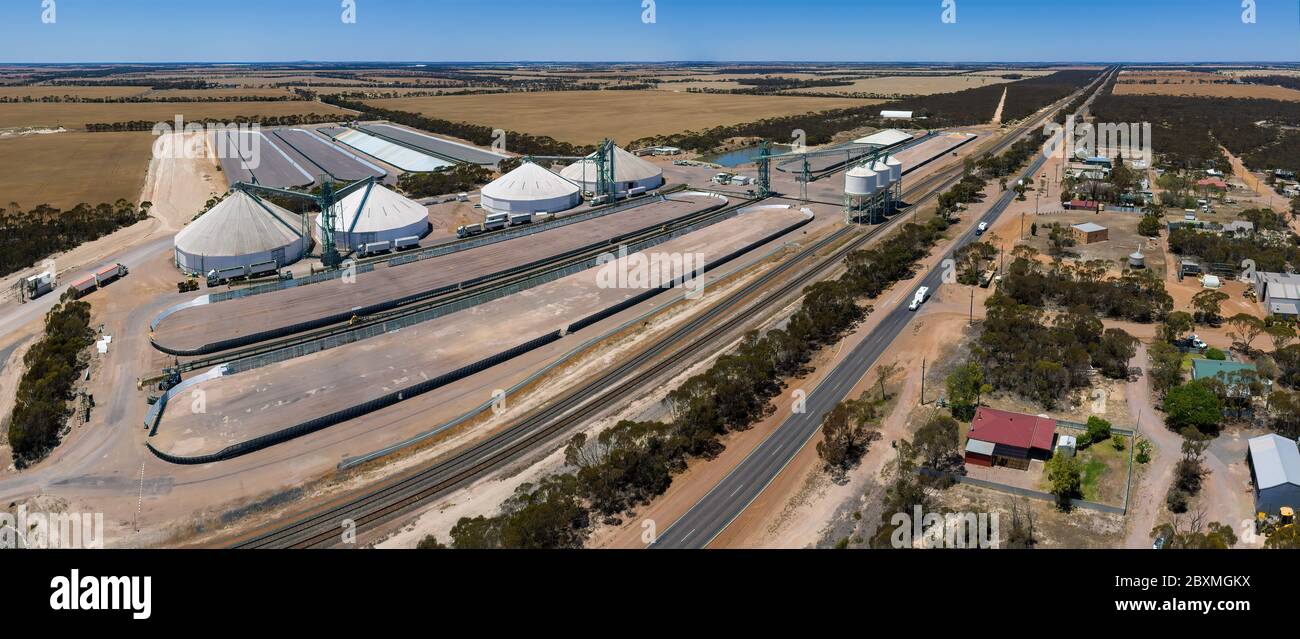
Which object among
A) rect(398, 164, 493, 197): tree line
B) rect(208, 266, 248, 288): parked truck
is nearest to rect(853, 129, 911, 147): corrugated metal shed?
rect(398, 164, 493, 197): tree line

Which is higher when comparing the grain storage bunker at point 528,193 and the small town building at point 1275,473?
the grain storage bunker at point 528,193

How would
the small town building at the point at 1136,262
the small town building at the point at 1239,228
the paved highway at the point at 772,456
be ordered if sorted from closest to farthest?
1. the paved highway at the point at 772,456
2. the small town building at the point at 1136,262
3. the small town building at the point at 1239,228

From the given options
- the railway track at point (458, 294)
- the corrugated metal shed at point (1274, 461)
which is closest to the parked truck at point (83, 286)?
the railway track at point (458, 294)

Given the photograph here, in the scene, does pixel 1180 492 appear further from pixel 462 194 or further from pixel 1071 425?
pixel 462 194

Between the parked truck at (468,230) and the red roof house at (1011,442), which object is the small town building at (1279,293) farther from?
the parked truck at (468,230)

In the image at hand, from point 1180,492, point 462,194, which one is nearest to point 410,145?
point 462,194
